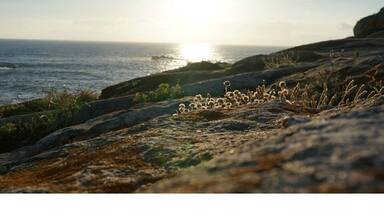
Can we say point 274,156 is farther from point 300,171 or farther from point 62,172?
point 62,172

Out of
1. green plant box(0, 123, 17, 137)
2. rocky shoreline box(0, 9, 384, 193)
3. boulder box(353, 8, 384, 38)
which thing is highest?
boulder box(353, 8, 384, 38)

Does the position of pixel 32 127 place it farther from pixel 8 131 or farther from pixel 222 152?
pixel 222 152

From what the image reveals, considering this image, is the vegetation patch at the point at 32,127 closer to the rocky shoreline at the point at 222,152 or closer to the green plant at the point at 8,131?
the green plant at the point at 8,131

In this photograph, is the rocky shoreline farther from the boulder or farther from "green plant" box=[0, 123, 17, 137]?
the boulder

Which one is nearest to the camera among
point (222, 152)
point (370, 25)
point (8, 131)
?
point (222, 152)

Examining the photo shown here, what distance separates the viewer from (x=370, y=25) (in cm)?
4391

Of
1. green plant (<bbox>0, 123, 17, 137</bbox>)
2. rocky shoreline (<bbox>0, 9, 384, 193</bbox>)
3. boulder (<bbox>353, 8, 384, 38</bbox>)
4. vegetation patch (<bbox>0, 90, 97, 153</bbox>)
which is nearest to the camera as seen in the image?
rocky shoreline (<bbox>0, 9, 384, 193</bbox>)

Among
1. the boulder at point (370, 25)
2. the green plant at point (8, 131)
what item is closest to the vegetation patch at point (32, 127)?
the green plant at point (8, 131)

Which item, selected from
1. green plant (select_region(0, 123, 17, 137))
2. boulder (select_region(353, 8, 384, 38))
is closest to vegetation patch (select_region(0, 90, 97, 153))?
green plant (select_region(0, 123, 17, 137))

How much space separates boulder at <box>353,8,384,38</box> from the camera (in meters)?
43.0

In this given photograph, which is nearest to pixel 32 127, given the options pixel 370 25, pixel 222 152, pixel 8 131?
pixel 8 131

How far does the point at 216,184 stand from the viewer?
2764 mm

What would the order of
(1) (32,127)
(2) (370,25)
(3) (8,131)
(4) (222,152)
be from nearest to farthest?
(4) (222,152)
(3) (8,131)
(1) (32,127)
(2) (370,25)

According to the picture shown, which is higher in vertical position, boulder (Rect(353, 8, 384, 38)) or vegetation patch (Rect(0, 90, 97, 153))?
boulder (Rect(353, 8, 384, 38))
